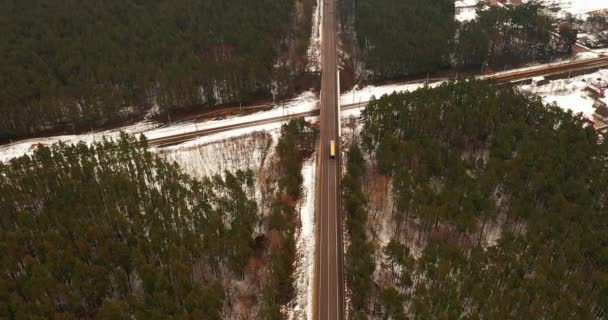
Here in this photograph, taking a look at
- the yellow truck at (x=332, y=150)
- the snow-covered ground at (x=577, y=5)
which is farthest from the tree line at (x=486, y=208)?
the snow-covered ground at (x=577, y=5)

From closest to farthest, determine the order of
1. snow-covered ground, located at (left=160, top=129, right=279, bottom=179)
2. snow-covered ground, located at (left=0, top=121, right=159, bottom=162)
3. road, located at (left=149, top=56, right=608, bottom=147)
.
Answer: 1. snow-covered ground, located at (left=160, top=129, right=279, bottom=179)
2. snow-covered ground, located at (left=0, top=121, right=159, bottom=162)
3. road, located at (left=149, top=56, right=608, bottom=147)

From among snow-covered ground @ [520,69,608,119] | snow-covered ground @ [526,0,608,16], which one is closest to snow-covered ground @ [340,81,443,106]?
snow-covered ground @ [520,69,608,119]

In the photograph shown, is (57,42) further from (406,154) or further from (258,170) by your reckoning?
(406,154)

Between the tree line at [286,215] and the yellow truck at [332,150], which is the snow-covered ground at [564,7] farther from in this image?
the tree line at [286,215]

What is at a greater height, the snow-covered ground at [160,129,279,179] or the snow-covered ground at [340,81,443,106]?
the snow-covered ground at [340,81,443,106]

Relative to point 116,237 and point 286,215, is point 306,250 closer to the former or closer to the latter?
point 286,215

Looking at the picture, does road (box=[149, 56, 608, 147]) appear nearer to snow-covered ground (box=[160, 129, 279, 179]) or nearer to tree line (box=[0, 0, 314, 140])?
snow-covered ground (box=[160, 129, 279, 179])

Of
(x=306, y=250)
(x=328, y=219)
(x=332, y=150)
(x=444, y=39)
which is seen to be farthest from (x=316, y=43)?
(x=306, y=250)
